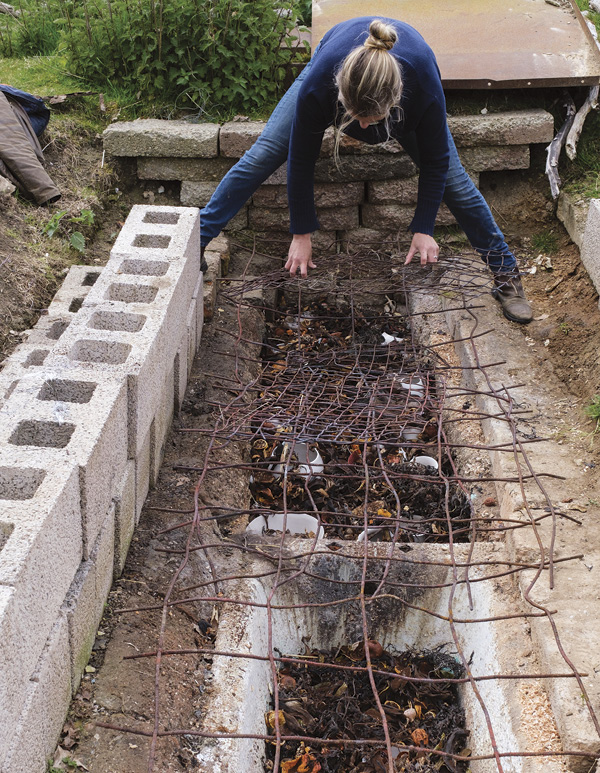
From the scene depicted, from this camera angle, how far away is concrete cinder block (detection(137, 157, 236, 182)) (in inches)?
202

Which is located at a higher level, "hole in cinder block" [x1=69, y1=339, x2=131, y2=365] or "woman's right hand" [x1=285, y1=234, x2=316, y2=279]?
"hole in cinder block" [x1=69, y1=339, x2=131, y2=365]

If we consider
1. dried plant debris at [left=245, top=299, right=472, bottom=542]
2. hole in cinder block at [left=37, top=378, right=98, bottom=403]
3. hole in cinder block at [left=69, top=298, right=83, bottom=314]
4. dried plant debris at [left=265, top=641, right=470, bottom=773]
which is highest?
hole in cinder block at [left=37, top=378, right=98, bottom=403]

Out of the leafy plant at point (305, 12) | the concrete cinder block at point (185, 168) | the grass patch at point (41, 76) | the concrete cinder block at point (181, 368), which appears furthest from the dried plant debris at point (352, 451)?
the leafy plant at point (305, 12)

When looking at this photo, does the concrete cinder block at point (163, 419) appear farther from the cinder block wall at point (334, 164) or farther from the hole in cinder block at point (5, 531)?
the cinder block wall at point (334, 164)

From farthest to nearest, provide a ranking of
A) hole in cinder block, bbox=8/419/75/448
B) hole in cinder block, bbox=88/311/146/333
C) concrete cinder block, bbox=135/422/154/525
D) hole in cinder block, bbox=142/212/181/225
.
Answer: hole in cinder block, bbox=142/212/181/225, hole in cinder block, bbox=88/311/146/333, concrete cinder block, bbox=135/422/154/525, hole in cinder block, bbox=8/419/75/448

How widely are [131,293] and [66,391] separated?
2.54ft

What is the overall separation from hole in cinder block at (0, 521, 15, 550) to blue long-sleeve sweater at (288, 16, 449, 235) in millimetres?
2342

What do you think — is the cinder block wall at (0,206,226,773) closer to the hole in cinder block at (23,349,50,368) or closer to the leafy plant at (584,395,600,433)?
the hole in cinder block at (23,349,50,368)

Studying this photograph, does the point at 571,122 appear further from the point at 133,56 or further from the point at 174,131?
the point at 133,56

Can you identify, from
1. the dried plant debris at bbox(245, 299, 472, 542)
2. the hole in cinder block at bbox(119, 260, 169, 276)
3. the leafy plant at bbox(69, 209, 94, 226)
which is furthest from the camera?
the leafy plant at bbox(69, 209, 94, 226)

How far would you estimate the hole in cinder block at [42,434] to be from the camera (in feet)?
Answer: 7.74

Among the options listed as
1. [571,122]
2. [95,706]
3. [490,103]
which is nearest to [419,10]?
[490,103]

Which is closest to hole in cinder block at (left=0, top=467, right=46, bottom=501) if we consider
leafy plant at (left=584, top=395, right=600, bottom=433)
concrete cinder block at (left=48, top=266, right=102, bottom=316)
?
concrete cinder block at (left=48, top=266, right=102, bottom=316)

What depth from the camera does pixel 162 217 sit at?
3.78 m
